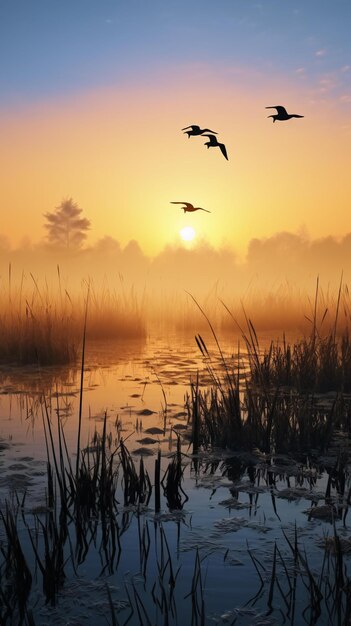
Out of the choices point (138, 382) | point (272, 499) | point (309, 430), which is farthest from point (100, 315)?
point (272, 499)

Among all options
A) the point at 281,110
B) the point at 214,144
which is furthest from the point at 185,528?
the point at 281,110

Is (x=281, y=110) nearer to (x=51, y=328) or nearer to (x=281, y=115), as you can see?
(x=281, y=115)

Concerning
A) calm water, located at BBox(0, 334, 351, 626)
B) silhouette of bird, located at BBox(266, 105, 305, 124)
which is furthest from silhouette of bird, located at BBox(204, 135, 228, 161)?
calm water, located at BBox(0, 334, 351, 626)

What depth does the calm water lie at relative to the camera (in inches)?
120

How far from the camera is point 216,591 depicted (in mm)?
3221

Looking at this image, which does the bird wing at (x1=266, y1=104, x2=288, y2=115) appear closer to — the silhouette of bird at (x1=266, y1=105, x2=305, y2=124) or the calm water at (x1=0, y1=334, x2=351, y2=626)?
the silhouette of bird at (x1=266, y1=105, x2=305, y2=124)

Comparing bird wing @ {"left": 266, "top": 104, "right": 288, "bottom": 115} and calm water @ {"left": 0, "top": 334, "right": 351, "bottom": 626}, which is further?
bird wing @ {"left": 266, "top": 104, "right": 288, "bottom": 115}

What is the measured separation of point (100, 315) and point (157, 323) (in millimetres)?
6806

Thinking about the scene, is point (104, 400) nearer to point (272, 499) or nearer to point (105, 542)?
point (272, 499)

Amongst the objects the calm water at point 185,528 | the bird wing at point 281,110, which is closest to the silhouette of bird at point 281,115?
the bird wing at point 281,110

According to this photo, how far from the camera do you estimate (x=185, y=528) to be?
13.2 ft

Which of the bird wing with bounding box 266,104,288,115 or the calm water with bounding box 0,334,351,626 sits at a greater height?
the bird wing with bounding box 266,104,288,115

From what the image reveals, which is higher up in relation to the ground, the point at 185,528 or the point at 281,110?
the point at 281,110

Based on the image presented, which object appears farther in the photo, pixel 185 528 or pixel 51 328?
pixel 51 328
